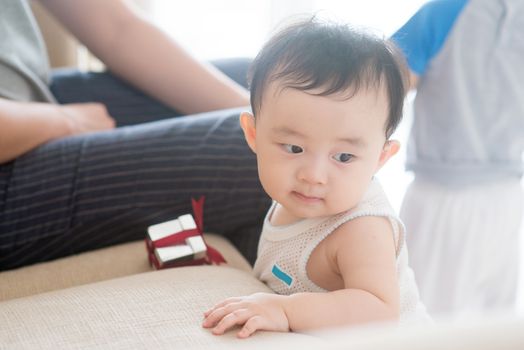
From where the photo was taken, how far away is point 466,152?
4.00 feet

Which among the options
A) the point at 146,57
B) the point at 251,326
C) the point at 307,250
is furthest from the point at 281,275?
the point at 146,57

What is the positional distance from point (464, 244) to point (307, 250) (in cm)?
55

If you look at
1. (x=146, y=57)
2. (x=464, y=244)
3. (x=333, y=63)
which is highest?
(x=333, y=63)

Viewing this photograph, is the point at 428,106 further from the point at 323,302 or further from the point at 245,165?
the point at 323,302

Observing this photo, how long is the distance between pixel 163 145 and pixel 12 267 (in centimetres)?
30

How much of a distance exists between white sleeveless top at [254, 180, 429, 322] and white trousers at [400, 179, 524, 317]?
0.41 meters

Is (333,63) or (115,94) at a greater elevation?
(333,63)

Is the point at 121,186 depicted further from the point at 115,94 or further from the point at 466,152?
the point at 466,152

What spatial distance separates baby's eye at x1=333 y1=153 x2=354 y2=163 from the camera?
0.72m

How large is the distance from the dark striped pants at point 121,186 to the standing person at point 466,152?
375 mm

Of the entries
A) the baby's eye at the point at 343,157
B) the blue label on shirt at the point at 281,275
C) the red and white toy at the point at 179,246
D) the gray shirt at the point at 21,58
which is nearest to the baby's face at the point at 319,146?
the baby's eye at the point at 343,157

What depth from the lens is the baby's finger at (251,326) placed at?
2.22 ft

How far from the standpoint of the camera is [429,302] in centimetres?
131

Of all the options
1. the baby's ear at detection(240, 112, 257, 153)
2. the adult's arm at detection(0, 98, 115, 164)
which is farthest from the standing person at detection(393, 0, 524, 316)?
the adult's arm at detection(0, 98, 115, 164)
